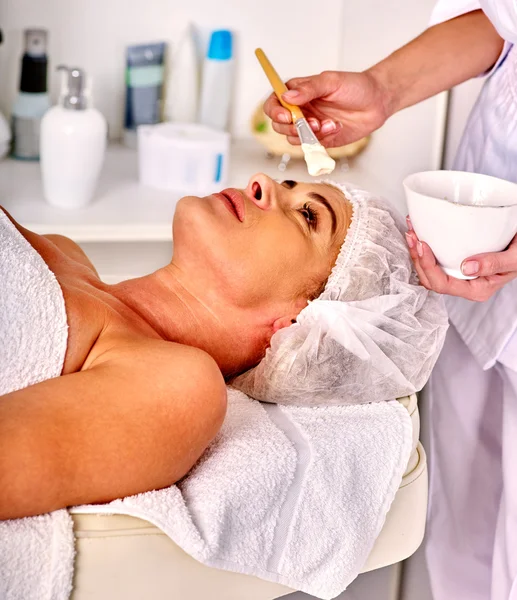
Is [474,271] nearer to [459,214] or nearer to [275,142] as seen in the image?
[459,214]

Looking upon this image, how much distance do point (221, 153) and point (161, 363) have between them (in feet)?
3.87

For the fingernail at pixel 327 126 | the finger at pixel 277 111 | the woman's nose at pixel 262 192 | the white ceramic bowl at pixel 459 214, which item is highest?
the finger at pixel 277 111

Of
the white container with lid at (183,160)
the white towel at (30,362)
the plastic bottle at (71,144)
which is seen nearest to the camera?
the white towel at (30,362)

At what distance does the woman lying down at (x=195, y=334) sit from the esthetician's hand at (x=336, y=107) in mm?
108

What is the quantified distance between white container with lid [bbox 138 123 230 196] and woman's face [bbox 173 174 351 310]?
78 centimetres

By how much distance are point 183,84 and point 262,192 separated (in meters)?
1.12

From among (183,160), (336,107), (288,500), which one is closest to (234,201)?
(336,107)

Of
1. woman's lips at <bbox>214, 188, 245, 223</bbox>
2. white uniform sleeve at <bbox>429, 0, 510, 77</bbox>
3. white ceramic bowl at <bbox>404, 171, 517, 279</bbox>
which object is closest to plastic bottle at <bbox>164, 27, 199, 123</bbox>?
white uniform sleeve at <bbox>429, 0, 510, 77</bbox>

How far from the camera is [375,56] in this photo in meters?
2.20

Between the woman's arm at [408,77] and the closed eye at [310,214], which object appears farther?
the woman's arm at [408,77]

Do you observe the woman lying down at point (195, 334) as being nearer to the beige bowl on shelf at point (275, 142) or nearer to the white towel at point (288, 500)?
the white towel at point (288, 500)

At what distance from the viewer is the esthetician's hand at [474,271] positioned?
113 centimetres

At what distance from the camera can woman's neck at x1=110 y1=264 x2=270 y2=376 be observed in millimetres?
1274

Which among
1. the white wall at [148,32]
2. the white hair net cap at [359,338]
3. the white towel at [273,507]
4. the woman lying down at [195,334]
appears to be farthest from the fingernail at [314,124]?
the white wall at [148,32]
